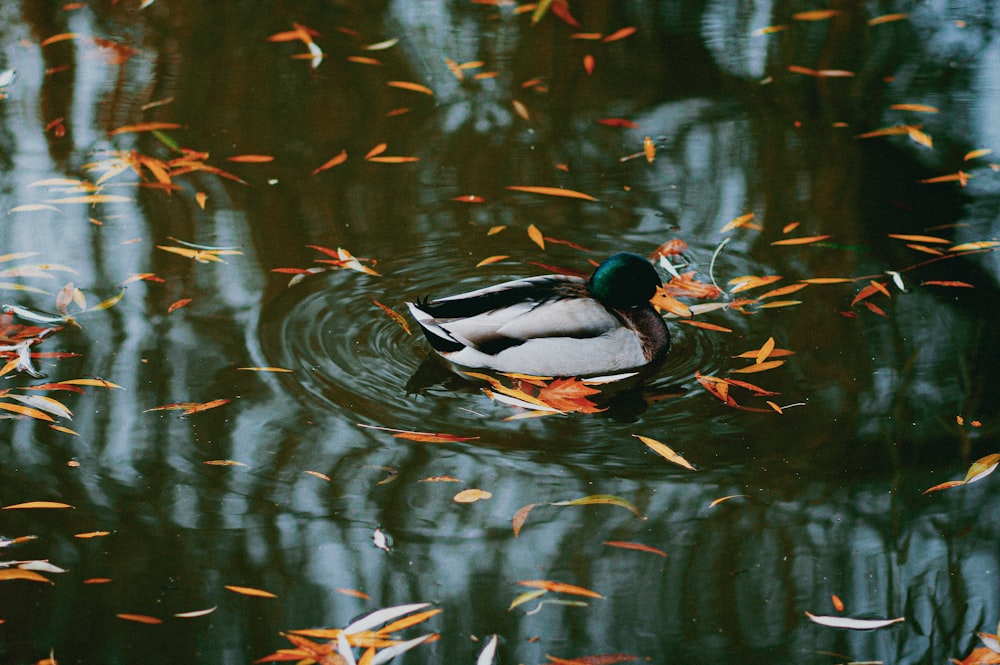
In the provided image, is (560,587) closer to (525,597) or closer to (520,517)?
(525,597)

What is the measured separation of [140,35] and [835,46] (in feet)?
14.6

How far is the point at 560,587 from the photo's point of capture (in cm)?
346

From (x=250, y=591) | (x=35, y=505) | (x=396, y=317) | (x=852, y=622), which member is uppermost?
(x=396, y=317)

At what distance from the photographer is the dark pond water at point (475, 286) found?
345 centimetres

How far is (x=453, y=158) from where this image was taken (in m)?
6.05

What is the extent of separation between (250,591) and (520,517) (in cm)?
89

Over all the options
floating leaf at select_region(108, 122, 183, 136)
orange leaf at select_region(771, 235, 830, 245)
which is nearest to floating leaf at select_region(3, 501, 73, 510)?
floating leaf at select_region(108, 122, 183, 136)

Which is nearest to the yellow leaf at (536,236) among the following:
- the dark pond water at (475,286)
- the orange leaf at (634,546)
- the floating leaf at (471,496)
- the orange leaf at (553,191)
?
the dark pond water at (475,286)

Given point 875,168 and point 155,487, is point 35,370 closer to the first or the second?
point 155,487

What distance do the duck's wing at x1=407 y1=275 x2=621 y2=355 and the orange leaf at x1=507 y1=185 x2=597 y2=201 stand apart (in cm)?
118

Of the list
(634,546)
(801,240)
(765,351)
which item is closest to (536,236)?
(801,240)

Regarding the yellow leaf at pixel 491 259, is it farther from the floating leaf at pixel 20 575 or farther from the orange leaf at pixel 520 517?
the floating leaf at pixel 20 575

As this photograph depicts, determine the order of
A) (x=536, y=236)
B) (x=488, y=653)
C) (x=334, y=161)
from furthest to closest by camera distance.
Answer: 1. (x=334, y=161)
2. (x=536, y=236)
3. (x=488, y=653)

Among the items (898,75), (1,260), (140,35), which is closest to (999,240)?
(898,75)
